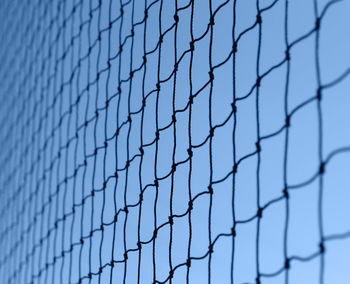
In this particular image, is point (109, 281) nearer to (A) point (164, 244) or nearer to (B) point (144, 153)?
(A) point (164, 244)

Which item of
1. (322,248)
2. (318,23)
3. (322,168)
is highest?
(318,23)

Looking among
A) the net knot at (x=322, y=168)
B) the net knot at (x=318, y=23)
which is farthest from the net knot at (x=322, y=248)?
the net knot at (x=318, y=23)

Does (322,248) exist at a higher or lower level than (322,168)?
lower

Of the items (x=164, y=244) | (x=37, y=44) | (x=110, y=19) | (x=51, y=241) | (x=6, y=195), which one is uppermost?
(x=37, y=44)

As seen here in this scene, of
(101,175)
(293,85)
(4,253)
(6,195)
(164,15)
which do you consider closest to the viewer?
(293,85)

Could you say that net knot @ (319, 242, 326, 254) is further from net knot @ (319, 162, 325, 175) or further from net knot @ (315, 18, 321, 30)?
net knot @ (315, 18, 321, 30)

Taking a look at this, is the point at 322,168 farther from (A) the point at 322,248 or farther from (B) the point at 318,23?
(B) the point at 318,23

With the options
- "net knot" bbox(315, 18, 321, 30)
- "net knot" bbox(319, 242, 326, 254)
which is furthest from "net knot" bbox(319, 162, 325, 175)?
"net knot" bbox(315, 18, 321, 30)

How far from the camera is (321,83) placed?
53.1 inches

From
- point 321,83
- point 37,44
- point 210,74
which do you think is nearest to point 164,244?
point 210,74

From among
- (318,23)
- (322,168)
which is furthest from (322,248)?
(318,23)

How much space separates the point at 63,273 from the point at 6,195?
50.0 inches

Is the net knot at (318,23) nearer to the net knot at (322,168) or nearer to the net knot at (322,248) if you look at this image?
the net knot at (322,168)

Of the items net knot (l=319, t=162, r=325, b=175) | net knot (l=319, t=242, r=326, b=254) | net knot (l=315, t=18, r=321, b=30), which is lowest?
net knot (l=319, t=242, r=326, b=254)
